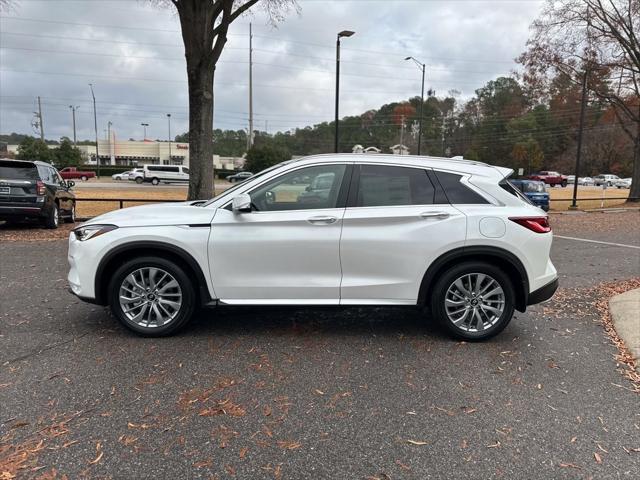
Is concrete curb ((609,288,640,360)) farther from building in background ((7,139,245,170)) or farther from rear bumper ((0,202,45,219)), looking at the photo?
building in background ((7,139,245,170))

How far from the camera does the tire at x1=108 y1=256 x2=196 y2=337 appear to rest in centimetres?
443

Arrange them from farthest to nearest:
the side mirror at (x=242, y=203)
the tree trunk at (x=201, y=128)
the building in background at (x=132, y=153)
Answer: the building in background at (x=132, y=153), the tree trunk at (x=201, y=128), the side mirror at (x=242, y=203)

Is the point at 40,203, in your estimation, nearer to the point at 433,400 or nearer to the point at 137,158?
the point at 433,400

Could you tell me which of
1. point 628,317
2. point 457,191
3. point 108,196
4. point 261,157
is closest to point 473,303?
point 457,191

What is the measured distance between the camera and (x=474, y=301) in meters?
4.53

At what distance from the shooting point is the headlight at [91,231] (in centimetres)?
444

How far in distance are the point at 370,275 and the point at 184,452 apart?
7.40 ft

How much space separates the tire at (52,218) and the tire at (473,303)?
10.2 metres

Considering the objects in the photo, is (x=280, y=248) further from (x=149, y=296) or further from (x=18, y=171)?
(x=18, y=171)

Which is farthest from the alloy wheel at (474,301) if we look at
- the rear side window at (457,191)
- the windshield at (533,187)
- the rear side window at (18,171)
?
the windshield at (533,187)

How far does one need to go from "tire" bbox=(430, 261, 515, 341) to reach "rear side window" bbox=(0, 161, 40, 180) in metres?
10.0

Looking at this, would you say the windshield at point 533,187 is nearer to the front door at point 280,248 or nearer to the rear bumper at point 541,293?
the rear bumper at point 541,293

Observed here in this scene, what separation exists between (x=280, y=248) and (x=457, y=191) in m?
1.75

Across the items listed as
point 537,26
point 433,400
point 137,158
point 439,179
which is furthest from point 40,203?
point 137,158
